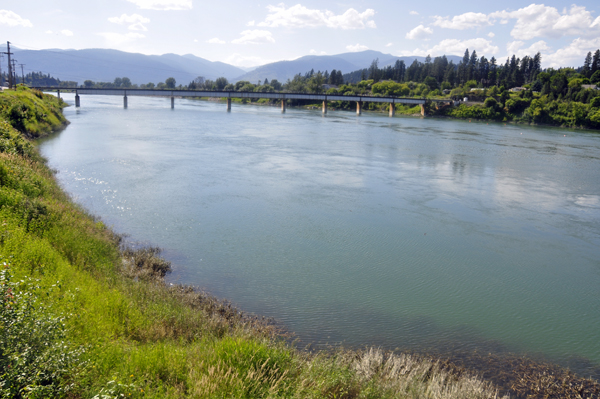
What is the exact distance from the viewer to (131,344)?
5875 millimetres

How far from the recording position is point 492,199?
2089 centimetres

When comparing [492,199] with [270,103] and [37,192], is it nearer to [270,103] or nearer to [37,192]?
[37,192]

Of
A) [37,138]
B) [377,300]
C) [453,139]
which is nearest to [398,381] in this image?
[377,300]

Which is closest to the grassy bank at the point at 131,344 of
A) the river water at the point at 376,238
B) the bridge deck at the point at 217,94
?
the river water at the point at 376,238

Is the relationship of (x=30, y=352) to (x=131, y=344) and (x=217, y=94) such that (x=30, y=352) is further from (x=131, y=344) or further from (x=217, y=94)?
(x=217, y=94)

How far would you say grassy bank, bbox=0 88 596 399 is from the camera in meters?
4.49

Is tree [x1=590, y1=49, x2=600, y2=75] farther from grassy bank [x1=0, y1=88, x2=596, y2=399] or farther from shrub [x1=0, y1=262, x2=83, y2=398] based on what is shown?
shrub [x1=0, y1=262, x2=83, y2=398]

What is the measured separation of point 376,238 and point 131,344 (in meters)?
10.5

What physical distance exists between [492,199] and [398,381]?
16.9 m

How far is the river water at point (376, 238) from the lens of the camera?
9.66 m

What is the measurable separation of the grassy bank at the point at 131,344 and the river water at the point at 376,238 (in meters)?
1.69

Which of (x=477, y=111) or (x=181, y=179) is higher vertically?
(x=477, y=111)

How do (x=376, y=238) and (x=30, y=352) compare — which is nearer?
(x=30, y=352)

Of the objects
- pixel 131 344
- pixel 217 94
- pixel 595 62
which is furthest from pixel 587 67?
pixel 131 344
